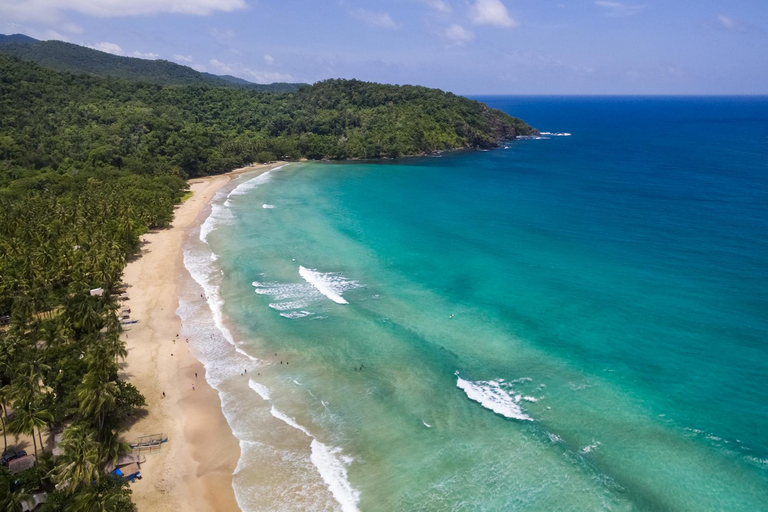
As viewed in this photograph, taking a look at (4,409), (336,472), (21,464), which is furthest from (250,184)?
(336,472)

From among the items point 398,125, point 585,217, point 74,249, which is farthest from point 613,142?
point 74,249

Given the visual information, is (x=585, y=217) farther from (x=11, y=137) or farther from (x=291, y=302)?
(x=11, y=137)

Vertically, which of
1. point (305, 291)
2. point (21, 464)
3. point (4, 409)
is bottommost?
point (21, 464)

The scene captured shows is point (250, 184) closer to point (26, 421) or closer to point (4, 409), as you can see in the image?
point (4, 409)

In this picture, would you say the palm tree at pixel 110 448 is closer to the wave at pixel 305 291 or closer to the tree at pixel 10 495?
the tree at pixel 10 495

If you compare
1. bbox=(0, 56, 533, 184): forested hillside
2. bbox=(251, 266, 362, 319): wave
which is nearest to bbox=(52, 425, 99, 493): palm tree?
bbox=(251, 266, 362, 319): wave

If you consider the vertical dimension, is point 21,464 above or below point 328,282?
below
